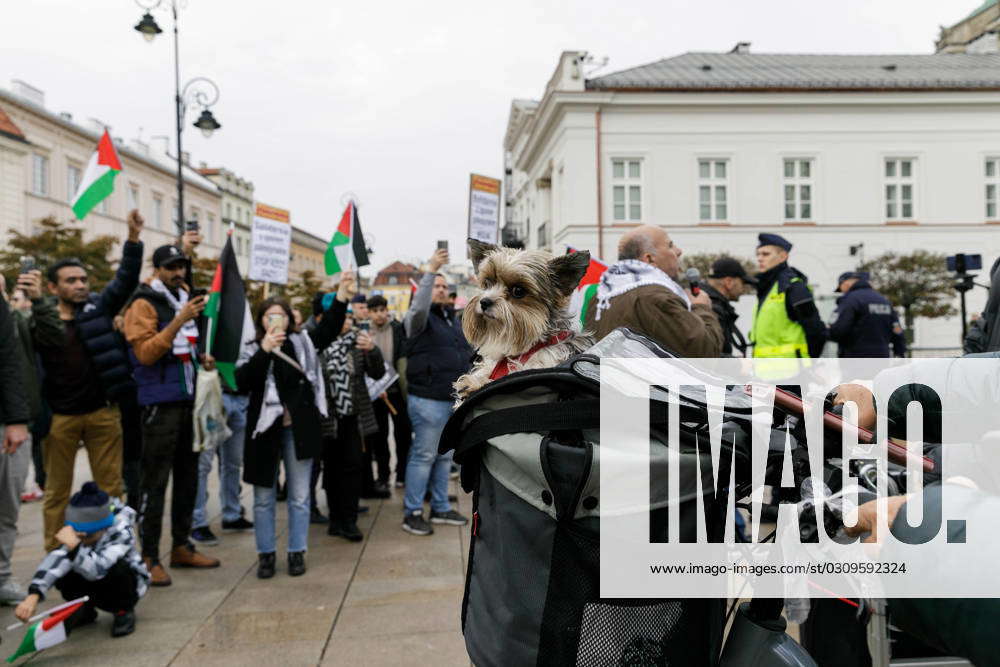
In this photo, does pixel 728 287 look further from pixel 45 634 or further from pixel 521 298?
pixel 45 634

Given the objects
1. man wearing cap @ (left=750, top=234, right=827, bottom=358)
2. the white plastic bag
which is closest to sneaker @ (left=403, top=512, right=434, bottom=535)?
the white plastic bag

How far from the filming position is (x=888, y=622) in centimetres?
186

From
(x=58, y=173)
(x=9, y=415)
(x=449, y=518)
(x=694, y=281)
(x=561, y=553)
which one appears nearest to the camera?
(x=561, y=553)

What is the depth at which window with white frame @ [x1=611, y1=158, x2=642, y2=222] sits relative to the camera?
3016cm

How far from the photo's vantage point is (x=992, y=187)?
100ft

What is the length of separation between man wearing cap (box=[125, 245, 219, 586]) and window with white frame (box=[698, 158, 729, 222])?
1076 inches

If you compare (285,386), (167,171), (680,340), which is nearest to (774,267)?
(680,340)

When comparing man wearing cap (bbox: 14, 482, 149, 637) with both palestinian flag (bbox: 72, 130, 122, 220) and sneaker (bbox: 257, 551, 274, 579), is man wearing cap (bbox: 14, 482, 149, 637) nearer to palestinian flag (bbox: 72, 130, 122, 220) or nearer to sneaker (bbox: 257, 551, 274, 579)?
sneaker (bbox: 257, 551, 274, 579)

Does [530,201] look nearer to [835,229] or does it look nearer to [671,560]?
[835,229]

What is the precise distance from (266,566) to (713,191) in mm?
28266

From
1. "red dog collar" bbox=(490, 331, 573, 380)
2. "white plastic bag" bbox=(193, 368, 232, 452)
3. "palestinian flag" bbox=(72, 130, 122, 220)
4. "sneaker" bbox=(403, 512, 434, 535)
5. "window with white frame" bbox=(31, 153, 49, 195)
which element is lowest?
"sneaker" bbox=(403, 512, 434, 535)

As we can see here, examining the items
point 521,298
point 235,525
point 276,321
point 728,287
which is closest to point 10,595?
point 235,525

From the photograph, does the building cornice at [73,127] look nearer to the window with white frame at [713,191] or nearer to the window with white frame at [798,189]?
the window with white frame at [713,191]

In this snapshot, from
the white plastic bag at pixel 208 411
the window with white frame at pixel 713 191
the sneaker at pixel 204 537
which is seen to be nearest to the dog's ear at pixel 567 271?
the white plastic bag at pixel 208 411
